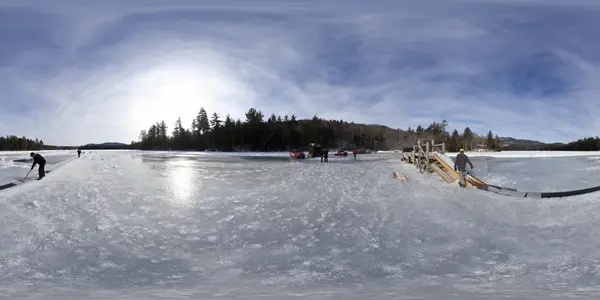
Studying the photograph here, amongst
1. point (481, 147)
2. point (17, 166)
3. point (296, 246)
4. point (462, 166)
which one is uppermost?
point (481, 147)

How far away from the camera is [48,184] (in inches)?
659

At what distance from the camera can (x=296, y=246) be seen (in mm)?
8297

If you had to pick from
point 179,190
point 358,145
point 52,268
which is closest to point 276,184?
point 179,190

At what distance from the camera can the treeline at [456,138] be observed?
366 ft

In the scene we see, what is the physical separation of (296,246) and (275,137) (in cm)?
10010

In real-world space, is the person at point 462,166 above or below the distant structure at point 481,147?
below

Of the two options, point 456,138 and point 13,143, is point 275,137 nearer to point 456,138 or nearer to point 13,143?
point 456,138

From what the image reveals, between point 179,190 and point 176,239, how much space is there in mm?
6225

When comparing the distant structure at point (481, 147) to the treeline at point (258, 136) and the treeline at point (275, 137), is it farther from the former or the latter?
the treeline at point (258, 136)

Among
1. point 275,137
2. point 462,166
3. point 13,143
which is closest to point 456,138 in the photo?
point 275,137

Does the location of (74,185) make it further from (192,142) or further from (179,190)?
(192,142)

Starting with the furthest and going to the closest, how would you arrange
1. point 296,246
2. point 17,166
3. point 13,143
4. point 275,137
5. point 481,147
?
point 13,143, point 481,147, point 275,137, point 17,166, point 296,246

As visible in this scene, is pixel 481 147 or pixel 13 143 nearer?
pixel 481 147

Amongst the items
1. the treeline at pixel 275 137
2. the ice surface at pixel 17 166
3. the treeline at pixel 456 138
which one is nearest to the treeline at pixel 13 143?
the treeline at pixel 275 137
